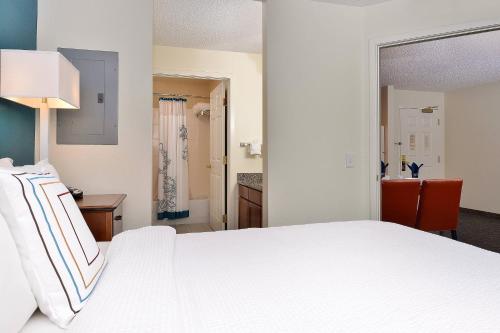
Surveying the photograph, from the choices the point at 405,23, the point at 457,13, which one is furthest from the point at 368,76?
the point at 457,13

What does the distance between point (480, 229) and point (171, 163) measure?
491cm

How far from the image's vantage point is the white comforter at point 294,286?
0.74m

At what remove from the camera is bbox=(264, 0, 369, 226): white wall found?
2682mm

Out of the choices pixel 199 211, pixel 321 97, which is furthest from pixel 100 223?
pixel 199 211

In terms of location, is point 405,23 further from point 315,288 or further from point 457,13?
point 315,288

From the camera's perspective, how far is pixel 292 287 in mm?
957

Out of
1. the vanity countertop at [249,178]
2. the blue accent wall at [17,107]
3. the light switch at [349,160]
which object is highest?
the blue accent wall at [17,107]

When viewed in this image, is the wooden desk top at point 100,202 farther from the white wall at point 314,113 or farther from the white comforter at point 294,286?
the white wall at point 314,113

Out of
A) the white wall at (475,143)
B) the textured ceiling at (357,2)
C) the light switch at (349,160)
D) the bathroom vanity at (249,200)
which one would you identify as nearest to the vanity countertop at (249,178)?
the bathroom vanity at (249,200)

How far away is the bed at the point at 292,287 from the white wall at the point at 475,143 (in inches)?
231

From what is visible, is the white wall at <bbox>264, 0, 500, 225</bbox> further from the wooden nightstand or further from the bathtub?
the bathtub

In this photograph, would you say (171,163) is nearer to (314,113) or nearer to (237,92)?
(237,92)

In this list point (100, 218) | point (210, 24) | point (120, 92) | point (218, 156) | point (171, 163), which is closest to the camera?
point (100, 218)

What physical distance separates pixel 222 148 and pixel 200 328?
3.75 m
